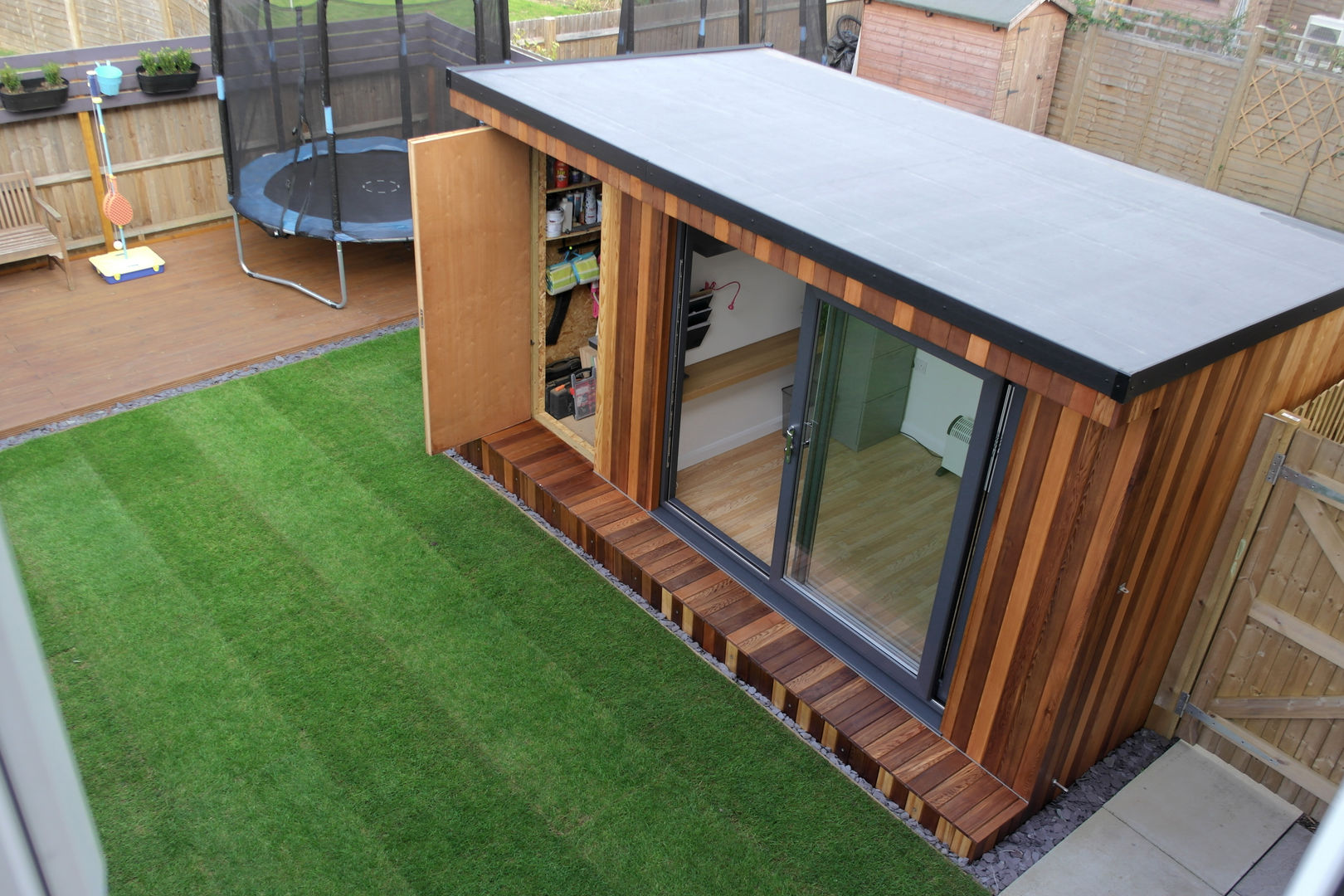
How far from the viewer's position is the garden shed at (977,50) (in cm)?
1382

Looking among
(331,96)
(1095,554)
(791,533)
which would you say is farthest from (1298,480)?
(331,96)

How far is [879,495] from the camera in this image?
549 cm

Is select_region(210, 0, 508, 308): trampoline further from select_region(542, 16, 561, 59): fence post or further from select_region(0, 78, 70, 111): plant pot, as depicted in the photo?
select_region(542, 16, 561, 59): fence post

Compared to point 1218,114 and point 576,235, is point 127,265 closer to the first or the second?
point 576,235

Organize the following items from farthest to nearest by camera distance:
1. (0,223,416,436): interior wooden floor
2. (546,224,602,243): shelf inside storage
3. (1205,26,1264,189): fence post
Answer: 1. (1205,26,1264,189): fence post
2. (0,223,416,436): interior wooden floor
3. (546,224,602,243): shelf inside storage

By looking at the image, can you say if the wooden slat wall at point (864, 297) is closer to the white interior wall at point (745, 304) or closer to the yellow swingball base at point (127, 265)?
the white interior wall at point (745, 304)

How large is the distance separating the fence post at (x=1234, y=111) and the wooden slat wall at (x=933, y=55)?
271cm

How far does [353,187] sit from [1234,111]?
954cm

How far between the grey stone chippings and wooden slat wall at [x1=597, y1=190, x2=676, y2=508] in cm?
118

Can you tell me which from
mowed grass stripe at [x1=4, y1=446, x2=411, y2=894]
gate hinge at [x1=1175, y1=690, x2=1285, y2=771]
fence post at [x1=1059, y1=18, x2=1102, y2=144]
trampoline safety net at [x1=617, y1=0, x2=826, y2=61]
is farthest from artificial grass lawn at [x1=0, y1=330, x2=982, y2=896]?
fence post at [x1=1059, y1=18, x2=1102, y2=144]

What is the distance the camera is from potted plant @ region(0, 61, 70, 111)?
849 cm

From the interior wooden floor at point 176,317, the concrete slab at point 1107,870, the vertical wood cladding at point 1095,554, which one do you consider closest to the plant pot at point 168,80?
the interior wooden floor at point 176,317

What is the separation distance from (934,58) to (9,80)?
1070cm

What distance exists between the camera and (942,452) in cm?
521
